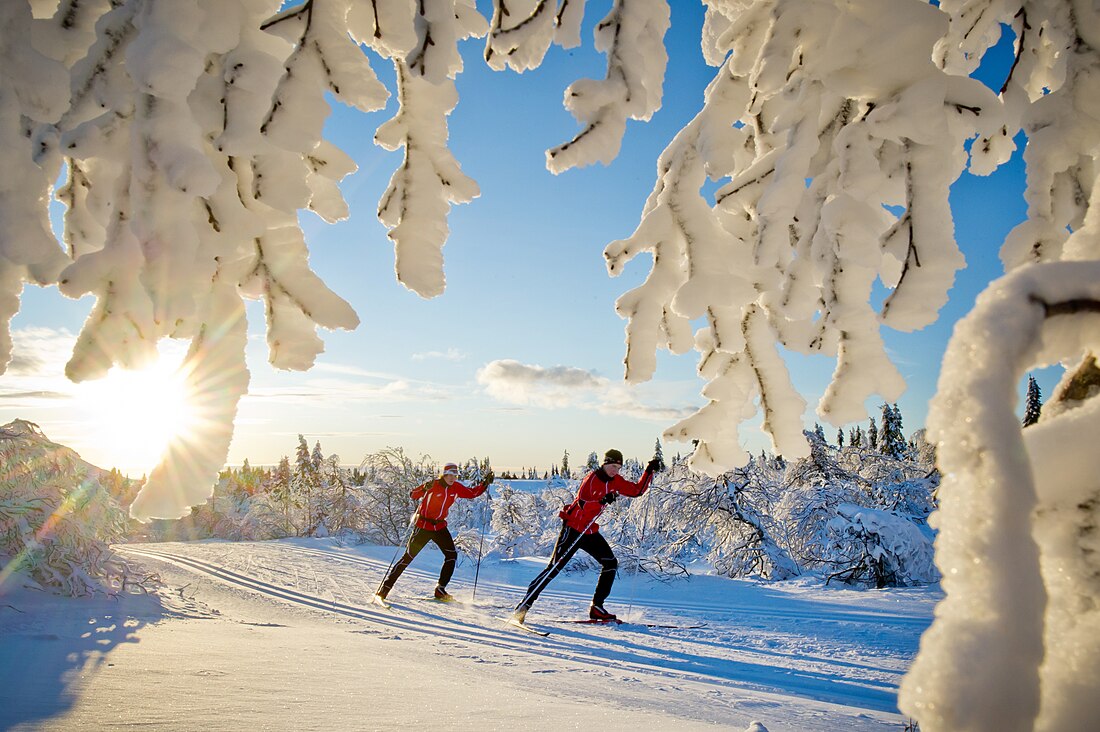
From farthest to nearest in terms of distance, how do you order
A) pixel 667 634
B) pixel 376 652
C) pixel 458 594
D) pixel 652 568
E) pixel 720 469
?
pixel 652 568 < pixel 458 594 < pixel 667 634 < pixel 376 652 < pixel 720 469

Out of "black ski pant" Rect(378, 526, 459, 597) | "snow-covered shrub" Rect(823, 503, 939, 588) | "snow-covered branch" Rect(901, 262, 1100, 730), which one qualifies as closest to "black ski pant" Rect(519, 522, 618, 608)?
"black ski pant" Rect(378, 526, 459, 597)

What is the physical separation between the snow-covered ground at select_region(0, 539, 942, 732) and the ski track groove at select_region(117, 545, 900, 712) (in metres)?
0.02

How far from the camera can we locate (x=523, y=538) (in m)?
14.9

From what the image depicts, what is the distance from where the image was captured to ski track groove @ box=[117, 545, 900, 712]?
12.3ft

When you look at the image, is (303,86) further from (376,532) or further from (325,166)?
(376,532)

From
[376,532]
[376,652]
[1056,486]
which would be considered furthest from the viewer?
[376,532]

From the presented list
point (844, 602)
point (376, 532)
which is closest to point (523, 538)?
point (376, 532)

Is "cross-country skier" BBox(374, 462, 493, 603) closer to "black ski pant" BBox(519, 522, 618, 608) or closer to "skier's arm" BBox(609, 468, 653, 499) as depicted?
"black ski pant" BBox(519, 522, 618, 608)

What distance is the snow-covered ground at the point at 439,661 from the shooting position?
2434 millimetres

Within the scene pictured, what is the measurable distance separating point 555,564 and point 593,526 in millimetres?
654

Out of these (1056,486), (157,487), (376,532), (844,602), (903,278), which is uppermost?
(903,278)

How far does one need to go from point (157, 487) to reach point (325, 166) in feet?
3.36

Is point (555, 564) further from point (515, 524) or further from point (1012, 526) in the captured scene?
point (515, 524)

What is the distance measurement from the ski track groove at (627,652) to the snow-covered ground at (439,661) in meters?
0.02
